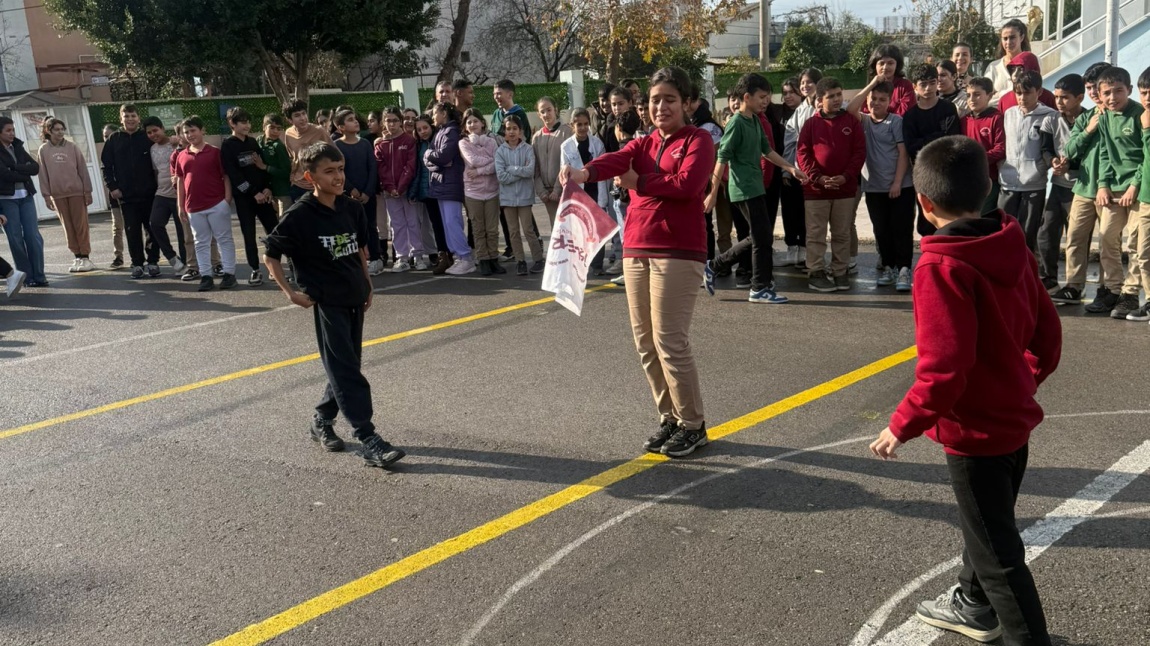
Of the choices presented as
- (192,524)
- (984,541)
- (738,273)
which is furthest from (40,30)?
(984,541)

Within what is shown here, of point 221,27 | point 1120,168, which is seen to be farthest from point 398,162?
point 221,27

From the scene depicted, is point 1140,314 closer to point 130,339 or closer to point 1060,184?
point 1060,184

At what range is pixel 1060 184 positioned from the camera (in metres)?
8.59

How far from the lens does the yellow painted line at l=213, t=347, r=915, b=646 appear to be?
3.97 metres

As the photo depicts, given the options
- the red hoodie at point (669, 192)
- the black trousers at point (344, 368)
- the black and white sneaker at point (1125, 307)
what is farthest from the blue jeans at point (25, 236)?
the black and white sneaker at point (1125, 307)

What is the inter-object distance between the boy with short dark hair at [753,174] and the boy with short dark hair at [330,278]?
3881 millimetres

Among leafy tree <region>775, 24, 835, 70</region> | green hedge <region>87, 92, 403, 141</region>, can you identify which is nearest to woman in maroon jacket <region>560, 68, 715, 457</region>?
green hedge <region>87, 92, 403, 141</region>

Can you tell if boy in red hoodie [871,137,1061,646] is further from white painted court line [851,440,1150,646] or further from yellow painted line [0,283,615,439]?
yellow painted line [0,283,615,439]

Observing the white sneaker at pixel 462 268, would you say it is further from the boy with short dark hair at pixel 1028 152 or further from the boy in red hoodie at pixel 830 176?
the boy with short dark hair at pixel 1028 152

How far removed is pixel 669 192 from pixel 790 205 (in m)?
5.82

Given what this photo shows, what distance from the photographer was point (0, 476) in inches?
233

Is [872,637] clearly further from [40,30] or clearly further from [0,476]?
[40,30]

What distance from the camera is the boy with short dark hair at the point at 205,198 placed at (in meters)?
11.7

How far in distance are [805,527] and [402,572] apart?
1.79 metres
